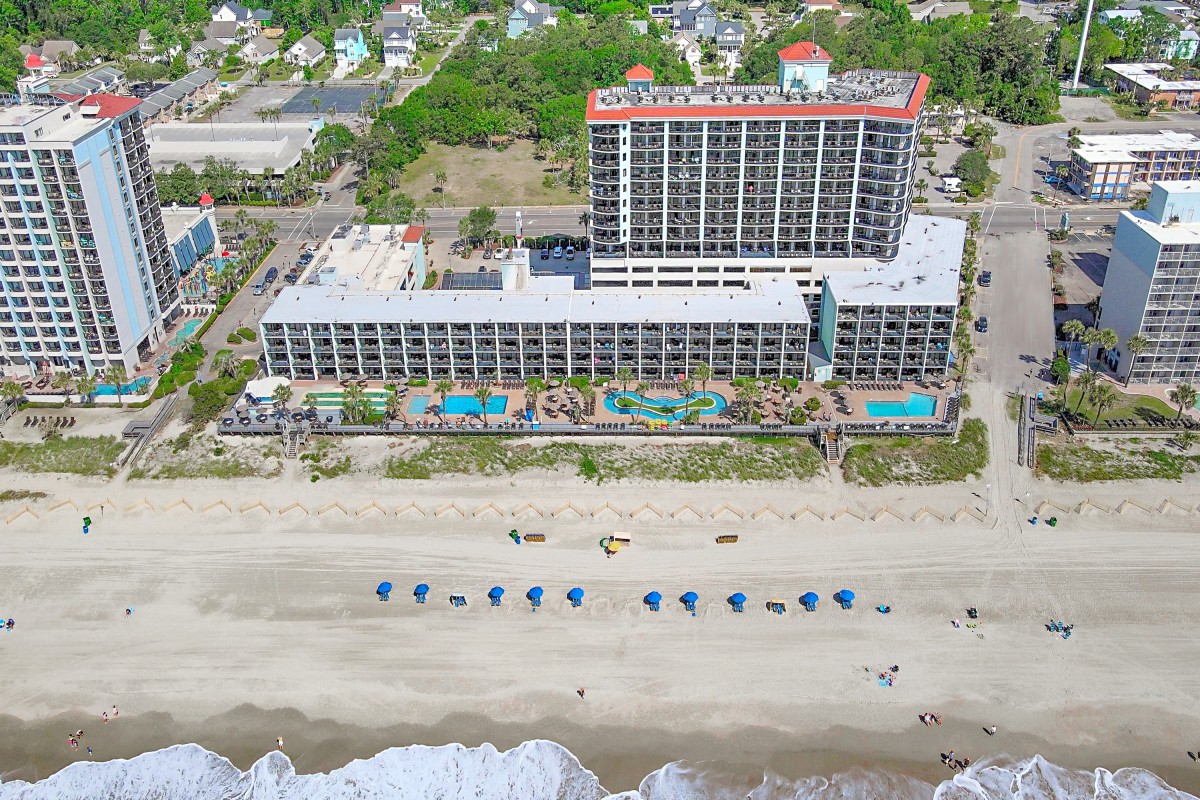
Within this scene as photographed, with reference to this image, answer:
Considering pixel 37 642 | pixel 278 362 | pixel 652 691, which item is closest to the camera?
pixel 652 691

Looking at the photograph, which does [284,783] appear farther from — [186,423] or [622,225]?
[622,225]

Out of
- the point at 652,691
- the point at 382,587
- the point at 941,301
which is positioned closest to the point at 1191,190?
the point at 941,301

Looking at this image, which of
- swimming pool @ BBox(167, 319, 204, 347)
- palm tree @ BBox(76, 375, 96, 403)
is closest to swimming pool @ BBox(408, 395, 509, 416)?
swimming pool @ BBox(167, 319, 204, 347)

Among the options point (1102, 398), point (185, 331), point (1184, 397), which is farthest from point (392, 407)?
point (1184, 397)

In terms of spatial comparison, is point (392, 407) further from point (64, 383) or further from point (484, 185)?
point (484, 185)

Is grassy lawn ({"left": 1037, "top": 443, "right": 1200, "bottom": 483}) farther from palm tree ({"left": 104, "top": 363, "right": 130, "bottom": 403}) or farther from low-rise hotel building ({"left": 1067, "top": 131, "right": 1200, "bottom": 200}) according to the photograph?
palm tree ({"left": 104, "top": 363, "right": 130, "bottom": 403})
